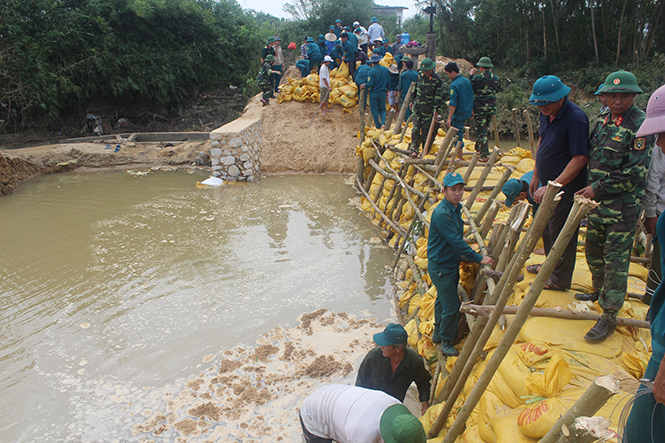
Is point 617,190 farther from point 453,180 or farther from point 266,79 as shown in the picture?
point 266,79

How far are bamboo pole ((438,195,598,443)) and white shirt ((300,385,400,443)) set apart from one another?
389 mm

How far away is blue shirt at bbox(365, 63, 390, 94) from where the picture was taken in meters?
8.74

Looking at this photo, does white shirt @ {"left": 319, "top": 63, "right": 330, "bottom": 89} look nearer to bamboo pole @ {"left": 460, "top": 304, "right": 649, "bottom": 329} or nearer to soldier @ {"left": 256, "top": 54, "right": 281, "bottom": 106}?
soldier @ {"left": 256, "top": 54, "right": 281, "bottom": 106}

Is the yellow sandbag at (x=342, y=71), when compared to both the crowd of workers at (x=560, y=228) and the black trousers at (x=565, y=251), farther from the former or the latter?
the black trousers at (x=565, y=251)

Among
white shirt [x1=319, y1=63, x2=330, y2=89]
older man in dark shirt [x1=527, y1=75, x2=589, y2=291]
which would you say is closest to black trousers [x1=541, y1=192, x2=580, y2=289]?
older man in dark shirt [x1=527, y1=75, x2=589, y2=291]

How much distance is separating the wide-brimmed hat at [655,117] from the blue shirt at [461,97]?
14.3 ft

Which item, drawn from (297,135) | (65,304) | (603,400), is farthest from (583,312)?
(297,135)

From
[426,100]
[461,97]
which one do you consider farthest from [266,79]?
[461,97]

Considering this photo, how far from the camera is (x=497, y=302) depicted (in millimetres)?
1955

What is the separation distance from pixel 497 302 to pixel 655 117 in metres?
0.96

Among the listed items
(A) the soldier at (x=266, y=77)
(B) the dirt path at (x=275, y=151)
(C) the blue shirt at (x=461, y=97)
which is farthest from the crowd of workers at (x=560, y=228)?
(A) the soldier at (x=266, y=77)

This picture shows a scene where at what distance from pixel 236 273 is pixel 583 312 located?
4.19 m

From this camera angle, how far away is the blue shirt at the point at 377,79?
8742mm

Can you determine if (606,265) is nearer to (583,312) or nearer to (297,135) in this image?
(583,312)
